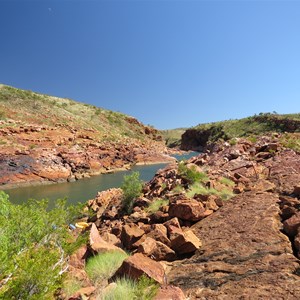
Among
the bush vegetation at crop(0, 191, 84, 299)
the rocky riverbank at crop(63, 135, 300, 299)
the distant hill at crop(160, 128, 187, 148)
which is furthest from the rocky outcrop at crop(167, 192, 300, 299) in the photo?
the distant hill at crop(160, 128, 187, 148)

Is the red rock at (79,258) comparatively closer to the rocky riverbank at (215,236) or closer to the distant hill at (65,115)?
the rocky riverbank at (215,236)

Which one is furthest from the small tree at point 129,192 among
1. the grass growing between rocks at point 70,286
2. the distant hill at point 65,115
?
the distant hill at point 65,115

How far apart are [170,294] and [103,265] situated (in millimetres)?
1668

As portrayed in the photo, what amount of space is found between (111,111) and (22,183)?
53751 millimetres

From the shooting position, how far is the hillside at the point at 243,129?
6062cm

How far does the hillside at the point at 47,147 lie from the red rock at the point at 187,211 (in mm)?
25511

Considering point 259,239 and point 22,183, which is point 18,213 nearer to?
point 259,239

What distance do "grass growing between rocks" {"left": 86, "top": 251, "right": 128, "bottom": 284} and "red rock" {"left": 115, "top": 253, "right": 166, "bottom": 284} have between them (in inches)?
16.6

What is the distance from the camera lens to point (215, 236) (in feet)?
20.2

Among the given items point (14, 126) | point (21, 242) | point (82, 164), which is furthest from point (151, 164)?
point (21, 242)

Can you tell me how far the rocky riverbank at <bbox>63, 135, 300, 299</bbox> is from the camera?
4.25m

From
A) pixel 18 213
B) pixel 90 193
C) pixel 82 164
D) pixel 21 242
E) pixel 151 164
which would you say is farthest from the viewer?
pixel 151 164

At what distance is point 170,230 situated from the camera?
632 cm

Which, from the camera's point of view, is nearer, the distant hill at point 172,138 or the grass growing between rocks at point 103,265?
the grass growing between rocks at point 103,265
